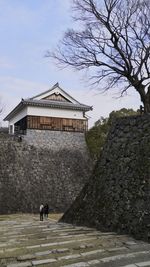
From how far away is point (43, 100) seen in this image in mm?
26359

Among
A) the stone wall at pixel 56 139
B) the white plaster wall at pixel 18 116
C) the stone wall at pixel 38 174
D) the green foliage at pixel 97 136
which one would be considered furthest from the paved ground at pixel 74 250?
the white plaster wall at pixel 18 116

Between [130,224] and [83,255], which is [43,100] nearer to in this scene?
[130,224]

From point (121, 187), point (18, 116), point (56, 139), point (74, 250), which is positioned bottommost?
point (74, 250)

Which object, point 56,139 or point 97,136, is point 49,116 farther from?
point 97,136

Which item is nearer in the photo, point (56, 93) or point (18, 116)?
point (56, 93)

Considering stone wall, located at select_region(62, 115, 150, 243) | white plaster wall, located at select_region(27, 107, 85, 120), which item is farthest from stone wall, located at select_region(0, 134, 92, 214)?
stone wall, located at select_region(62, 115, 150, 243)

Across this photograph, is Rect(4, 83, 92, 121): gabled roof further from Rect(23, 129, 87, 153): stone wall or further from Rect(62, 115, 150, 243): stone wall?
Rect(62, 115, 150, 243): stone wall

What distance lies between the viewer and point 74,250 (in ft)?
22.0

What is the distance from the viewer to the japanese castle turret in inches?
997

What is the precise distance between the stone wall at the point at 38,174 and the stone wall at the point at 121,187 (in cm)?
1036

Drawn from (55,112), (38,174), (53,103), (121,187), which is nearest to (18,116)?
(55,112)

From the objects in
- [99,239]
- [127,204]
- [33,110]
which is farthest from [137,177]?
[33,110]

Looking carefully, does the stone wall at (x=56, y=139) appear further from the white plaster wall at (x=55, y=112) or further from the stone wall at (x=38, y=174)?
the white plaster wall at (x=55, y=112)

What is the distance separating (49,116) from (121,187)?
17444mm
